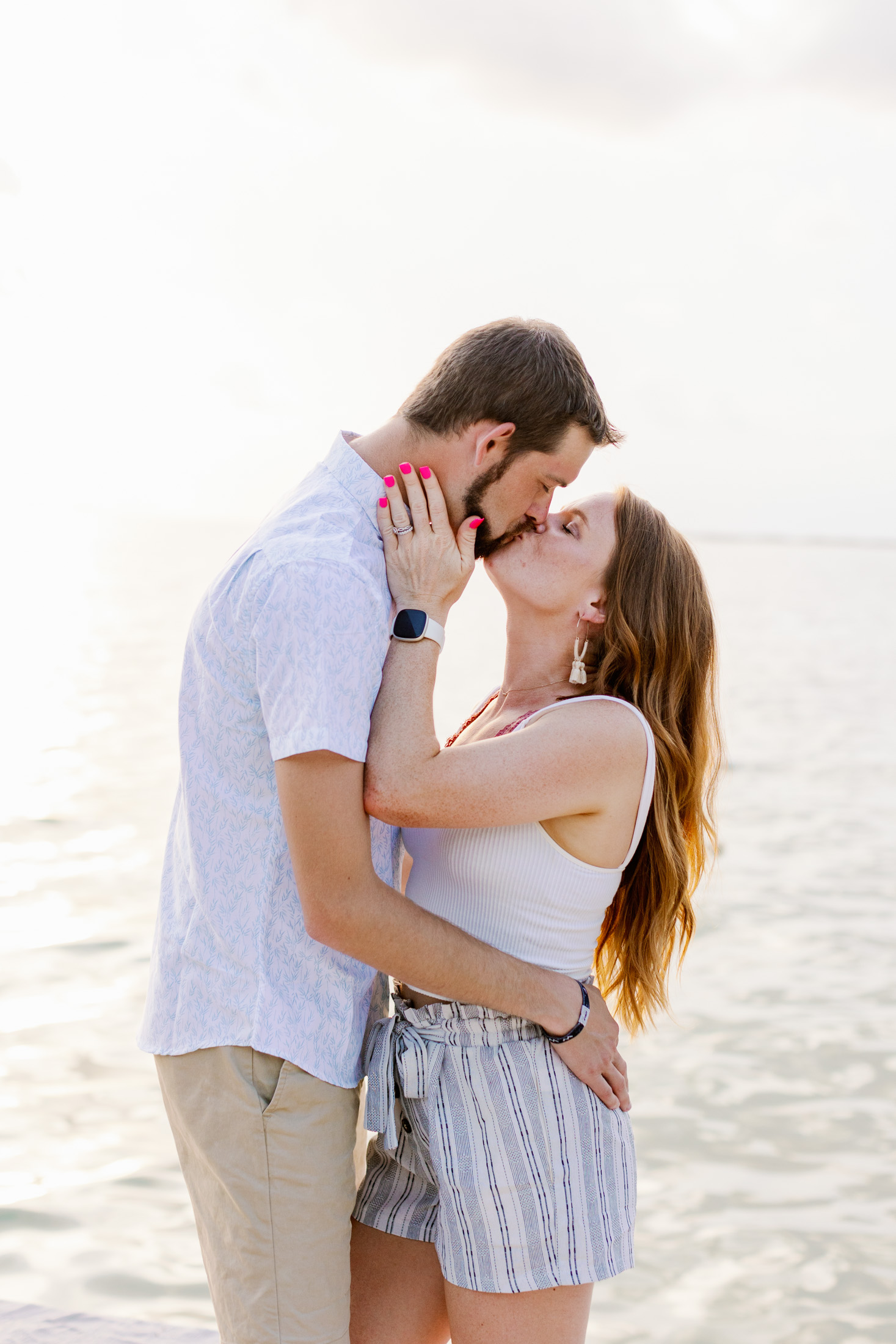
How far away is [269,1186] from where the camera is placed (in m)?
2.10

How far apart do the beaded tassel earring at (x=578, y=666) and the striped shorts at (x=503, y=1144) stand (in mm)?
711

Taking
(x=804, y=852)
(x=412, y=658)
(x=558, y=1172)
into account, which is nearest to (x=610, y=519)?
(x=412, y=658)

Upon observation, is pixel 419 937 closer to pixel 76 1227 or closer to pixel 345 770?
pixel 345 770

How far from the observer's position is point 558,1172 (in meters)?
2.22

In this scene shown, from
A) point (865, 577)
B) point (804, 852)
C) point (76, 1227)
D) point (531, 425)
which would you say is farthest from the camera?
point (865, 577)

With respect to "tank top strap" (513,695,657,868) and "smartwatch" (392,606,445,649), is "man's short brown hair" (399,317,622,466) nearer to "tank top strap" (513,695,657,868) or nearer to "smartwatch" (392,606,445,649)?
"smartwatch" (392,606,445,649)

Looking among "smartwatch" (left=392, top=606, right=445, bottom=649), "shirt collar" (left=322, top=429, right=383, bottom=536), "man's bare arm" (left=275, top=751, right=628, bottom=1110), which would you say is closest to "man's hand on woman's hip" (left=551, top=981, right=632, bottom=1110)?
"man's bare arm" (left=275, top=751, right=628, bottom=1110)

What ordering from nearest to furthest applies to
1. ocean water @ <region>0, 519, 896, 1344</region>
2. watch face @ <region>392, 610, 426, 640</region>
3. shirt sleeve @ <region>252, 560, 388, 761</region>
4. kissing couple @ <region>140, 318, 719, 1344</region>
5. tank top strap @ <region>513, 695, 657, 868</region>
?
shirt sleeve @ <region>252, 560, 388, 761</region> < kissing couple @ <region>140, 318, 719, 1344</region> < watch face @ <region>392, 610, 426, 640</region> < tank top strap @ <region>513, 695, 657, 868</region> < ocean water @ <region>0, 519, 896, 1344</region>

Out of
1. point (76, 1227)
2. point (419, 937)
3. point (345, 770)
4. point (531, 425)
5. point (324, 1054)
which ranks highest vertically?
point (531, 425)

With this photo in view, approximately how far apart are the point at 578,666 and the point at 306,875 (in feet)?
2.80

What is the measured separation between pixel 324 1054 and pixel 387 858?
1.22 feet

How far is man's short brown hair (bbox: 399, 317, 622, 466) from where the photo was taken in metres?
2.19

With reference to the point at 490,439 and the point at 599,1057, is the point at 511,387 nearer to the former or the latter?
the point at 490,439

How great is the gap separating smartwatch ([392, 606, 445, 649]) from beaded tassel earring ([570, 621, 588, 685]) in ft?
1.73
